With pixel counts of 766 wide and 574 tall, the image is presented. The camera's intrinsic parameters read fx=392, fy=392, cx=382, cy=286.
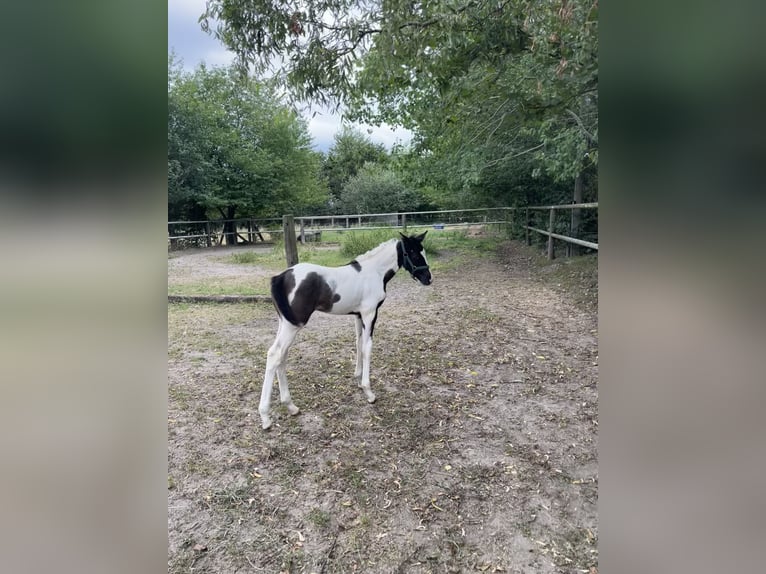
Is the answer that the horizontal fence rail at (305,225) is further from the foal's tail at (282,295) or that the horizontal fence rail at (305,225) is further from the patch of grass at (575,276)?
the patch of grass at (575,276)

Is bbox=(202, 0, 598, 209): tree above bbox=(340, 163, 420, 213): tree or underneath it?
above

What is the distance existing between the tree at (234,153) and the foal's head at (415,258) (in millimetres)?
923

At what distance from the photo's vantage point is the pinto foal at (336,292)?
Answer: 208cm

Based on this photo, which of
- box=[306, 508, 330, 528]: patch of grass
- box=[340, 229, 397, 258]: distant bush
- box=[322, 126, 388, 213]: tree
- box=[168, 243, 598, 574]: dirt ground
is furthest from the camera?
box=[340, 229, 397, 258]: distant bush

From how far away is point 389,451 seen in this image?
78.5 inches

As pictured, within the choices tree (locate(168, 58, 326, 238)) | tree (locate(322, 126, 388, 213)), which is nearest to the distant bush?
tree (locate(322, 126, 388, 213))

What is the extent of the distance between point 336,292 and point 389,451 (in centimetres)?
Result: 88

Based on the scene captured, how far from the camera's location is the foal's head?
2254 mm

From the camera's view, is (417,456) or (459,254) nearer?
(417,456)

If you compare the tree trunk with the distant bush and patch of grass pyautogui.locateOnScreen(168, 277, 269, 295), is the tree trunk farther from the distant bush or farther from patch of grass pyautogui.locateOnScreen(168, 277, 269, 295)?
the distant bush
